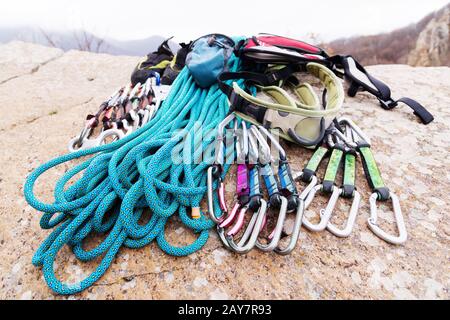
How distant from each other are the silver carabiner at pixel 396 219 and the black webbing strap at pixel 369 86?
103cm

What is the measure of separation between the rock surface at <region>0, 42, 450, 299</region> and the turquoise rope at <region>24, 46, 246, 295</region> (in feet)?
0.18

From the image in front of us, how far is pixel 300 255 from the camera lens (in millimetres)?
1100

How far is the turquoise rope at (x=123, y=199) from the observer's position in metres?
1.04

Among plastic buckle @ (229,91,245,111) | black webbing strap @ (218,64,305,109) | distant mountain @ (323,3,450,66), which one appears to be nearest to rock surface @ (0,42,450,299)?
plastic buckle @ (229,91,245,111)

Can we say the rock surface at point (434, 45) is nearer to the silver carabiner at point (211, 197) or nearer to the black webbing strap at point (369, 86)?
the black webbing strap at point (369, 86)

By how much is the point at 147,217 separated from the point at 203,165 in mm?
358

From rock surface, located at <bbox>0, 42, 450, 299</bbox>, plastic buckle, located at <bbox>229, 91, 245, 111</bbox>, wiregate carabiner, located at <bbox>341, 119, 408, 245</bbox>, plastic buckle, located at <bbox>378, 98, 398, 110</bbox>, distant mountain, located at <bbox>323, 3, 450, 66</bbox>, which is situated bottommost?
distant mountain, located at <bbox>323, 3, 450, 66</bbox>

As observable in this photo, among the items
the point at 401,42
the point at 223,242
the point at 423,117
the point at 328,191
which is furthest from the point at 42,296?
the point at 401,42

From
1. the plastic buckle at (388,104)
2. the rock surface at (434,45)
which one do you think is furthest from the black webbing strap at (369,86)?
the rock surface at (434,45)

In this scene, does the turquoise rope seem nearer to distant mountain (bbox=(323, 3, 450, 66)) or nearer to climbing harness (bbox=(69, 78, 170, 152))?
climbing harness (bbox=(69, 78, 170, 152))

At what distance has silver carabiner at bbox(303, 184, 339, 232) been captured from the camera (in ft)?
3.78

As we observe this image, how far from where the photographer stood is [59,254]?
1108mm

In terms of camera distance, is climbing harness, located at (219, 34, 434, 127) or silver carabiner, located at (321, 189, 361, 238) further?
climbing harness, located at (219, 34, 434, 127)

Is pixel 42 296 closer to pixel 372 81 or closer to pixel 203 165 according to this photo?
pixel 203 165
